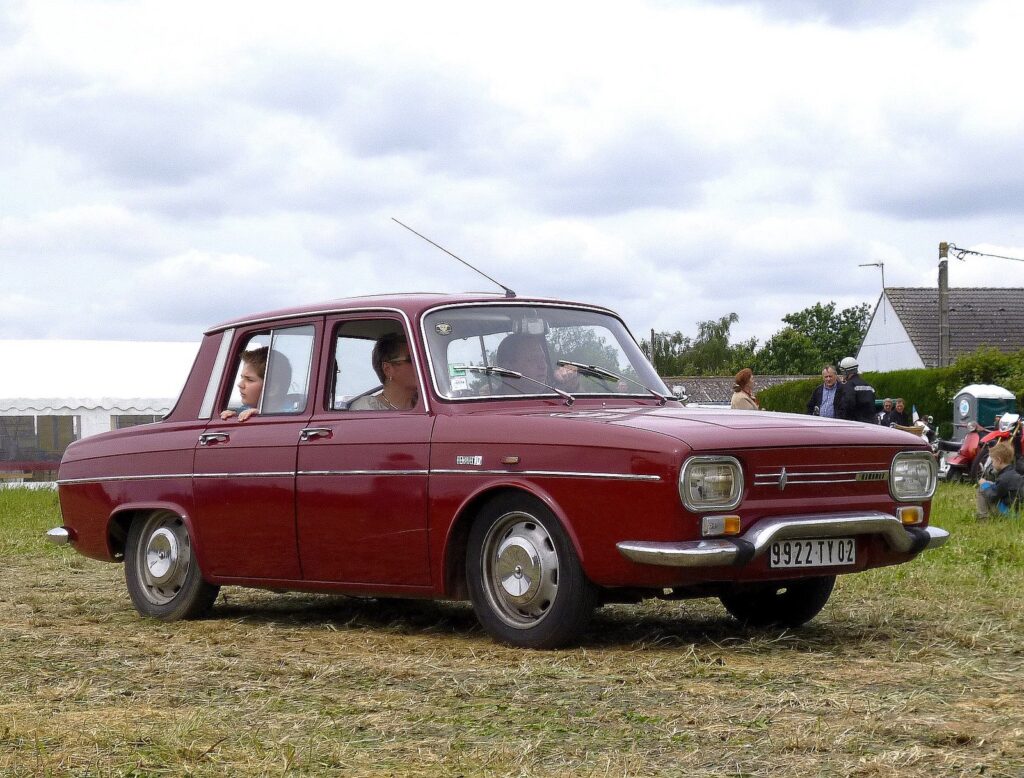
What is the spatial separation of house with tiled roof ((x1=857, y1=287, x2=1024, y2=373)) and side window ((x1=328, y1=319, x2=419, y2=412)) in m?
53.1

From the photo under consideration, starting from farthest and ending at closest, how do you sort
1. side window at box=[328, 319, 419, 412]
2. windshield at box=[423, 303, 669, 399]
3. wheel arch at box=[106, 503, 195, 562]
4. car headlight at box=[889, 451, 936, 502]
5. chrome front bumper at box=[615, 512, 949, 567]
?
wheel arch at box=[106, 503, 195, 562], side window at box=[328, 319, 419, 412], windshield at box=[423, 303, 669, 399], car headlight at box=[889, 451, 936, 502], chrome front bumper at box=[615, 512, 949, 567]

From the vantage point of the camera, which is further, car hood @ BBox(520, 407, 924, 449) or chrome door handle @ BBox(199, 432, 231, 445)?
chrome door handle @ BBox(199, 432, 231, 445)

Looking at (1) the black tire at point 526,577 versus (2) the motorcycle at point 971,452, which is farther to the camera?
(2) the motorcycle at point 971,452

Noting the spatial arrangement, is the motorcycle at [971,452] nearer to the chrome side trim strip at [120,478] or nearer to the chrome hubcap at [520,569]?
the chrome side trim strip at [120,478]

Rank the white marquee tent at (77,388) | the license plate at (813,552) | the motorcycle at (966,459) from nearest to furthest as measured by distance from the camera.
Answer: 1. the license plate at (813,552)
2. the motorcycle at (966,459)
3. the white marquee tent at (77,388)

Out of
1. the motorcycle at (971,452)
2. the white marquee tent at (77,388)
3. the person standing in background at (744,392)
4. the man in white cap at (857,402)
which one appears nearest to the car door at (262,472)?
the person standing in background at (744,392)

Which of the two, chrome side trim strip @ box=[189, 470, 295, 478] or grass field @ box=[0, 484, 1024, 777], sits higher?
chrome side trim strip @ box=[189, 470, 295, 478]

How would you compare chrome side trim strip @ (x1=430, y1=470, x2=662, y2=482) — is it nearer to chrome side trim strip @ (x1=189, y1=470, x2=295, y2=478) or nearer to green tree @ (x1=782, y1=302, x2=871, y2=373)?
chrome side trim strip @ (x1=189, y1=470, x2=295, y2=478)

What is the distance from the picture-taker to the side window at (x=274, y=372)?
834 cm

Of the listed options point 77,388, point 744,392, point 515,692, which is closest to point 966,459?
point 744,392

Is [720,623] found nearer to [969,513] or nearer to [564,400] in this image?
[564,400]

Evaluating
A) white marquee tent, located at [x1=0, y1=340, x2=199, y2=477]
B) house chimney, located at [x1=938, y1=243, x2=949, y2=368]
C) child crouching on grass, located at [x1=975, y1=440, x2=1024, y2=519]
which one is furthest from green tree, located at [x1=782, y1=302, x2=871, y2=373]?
child crouching on grass, located at [x1=975, y1=440, x2=1024, y2=519]

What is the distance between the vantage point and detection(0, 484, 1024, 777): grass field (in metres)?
4.50

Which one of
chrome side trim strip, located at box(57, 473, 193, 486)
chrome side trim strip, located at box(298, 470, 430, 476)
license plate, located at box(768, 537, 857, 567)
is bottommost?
license plate, located at box(768, 537, 857, 567)
